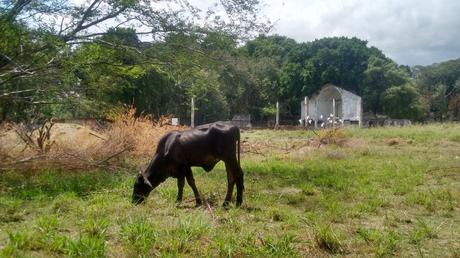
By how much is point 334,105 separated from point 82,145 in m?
41.2

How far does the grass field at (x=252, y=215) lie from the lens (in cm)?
525

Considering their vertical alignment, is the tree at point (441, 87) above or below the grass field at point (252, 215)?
above

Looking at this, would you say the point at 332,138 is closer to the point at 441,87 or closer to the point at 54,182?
the point at 54,182

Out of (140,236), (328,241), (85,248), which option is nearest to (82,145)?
(140,236)

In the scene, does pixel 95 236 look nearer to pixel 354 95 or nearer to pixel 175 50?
pixel 175 50

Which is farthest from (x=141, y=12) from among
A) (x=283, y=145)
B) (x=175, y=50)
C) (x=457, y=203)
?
(x=283, y=145)

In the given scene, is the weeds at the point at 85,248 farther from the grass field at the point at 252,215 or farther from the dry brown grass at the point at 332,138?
the dry brown grass at the point at 332,138

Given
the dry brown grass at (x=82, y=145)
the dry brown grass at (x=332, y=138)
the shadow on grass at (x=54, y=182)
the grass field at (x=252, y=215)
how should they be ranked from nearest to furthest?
the grass field at (x=252, y=215) < the shadow on grass at (x=54, y=182) < the dry brown grass at (x=82, y=145) < the dry brown grass at (x=332, y=138)

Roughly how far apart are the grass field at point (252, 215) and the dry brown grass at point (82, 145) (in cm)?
32

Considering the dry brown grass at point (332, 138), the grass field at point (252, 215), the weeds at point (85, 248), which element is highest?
the dry brown grass at point (332, 138)

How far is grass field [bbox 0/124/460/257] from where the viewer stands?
5.25m

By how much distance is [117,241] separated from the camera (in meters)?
5.46

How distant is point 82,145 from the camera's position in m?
13.8

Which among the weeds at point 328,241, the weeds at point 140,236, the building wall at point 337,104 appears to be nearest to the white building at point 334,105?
the building wall at point 337,104
